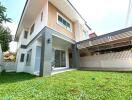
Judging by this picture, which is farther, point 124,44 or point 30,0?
point 124,44

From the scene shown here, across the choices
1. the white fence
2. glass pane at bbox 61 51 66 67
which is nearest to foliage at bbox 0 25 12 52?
glass pane at bbox 61 51 66 67

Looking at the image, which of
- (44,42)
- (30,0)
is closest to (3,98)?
(44,42)

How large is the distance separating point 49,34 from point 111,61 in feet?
32.8

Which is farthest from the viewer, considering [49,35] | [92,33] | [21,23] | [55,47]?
[92,33]

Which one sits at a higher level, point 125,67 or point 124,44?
point 124,44

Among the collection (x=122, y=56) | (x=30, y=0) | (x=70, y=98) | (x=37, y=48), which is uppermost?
(x=30, y=0)

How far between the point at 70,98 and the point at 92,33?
76.1 ft

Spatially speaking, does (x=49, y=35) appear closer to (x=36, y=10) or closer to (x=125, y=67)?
(x=36, y=10)

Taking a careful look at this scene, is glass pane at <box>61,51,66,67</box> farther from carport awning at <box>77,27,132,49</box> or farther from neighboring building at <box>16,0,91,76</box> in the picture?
carport awning at <box>77,27,132,49</box>

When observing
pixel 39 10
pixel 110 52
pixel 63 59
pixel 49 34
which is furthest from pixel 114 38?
pixel 39 10

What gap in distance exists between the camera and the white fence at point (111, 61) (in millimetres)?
14117

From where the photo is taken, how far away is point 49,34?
1127cm

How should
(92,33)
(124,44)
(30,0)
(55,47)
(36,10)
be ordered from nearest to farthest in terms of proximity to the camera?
(30,0)
(36,10)
(124,44)
(55,47)
(92,33)

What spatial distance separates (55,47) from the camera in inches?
631
